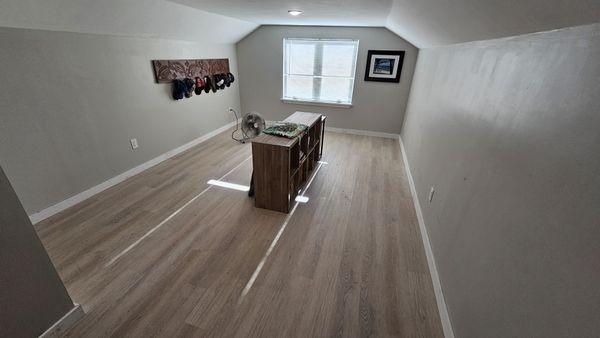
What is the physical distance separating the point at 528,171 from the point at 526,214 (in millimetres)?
167

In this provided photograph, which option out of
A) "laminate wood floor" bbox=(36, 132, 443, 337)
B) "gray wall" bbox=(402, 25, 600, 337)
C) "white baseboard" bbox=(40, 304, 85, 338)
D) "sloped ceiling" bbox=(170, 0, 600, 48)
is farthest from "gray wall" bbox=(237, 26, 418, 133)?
"white baseboard" bbox=(40, 304, 85, 338)

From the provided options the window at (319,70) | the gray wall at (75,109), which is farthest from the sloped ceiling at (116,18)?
the window at (319,70)

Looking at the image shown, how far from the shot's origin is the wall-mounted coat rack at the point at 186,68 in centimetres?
325

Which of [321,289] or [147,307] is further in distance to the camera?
[321,289]

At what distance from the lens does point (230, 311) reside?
1.52 metres

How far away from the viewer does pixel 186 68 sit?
12.0ft

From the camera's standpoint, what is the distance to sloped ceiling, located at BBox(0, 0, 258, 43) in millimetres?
1830

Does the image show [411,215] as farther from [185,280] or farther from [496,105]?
[185,280]

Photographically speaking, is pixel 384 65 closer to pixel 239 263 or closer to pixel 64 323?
pixel 239 263

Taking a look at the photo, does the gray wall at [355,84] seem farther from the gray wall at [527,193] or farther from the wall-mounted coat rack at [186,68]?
the gray wall at [527,193]

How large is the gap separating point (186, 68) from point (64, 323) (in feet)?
10.9

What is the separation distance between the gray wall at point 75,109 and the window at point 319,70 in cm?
210

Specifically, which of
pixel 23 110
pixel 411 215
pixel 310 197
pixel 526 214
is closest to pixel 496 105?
pixel 526 214

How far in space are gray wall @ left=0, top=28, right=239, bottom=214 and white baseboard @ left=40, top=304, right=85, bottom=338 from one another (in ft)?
4.54
